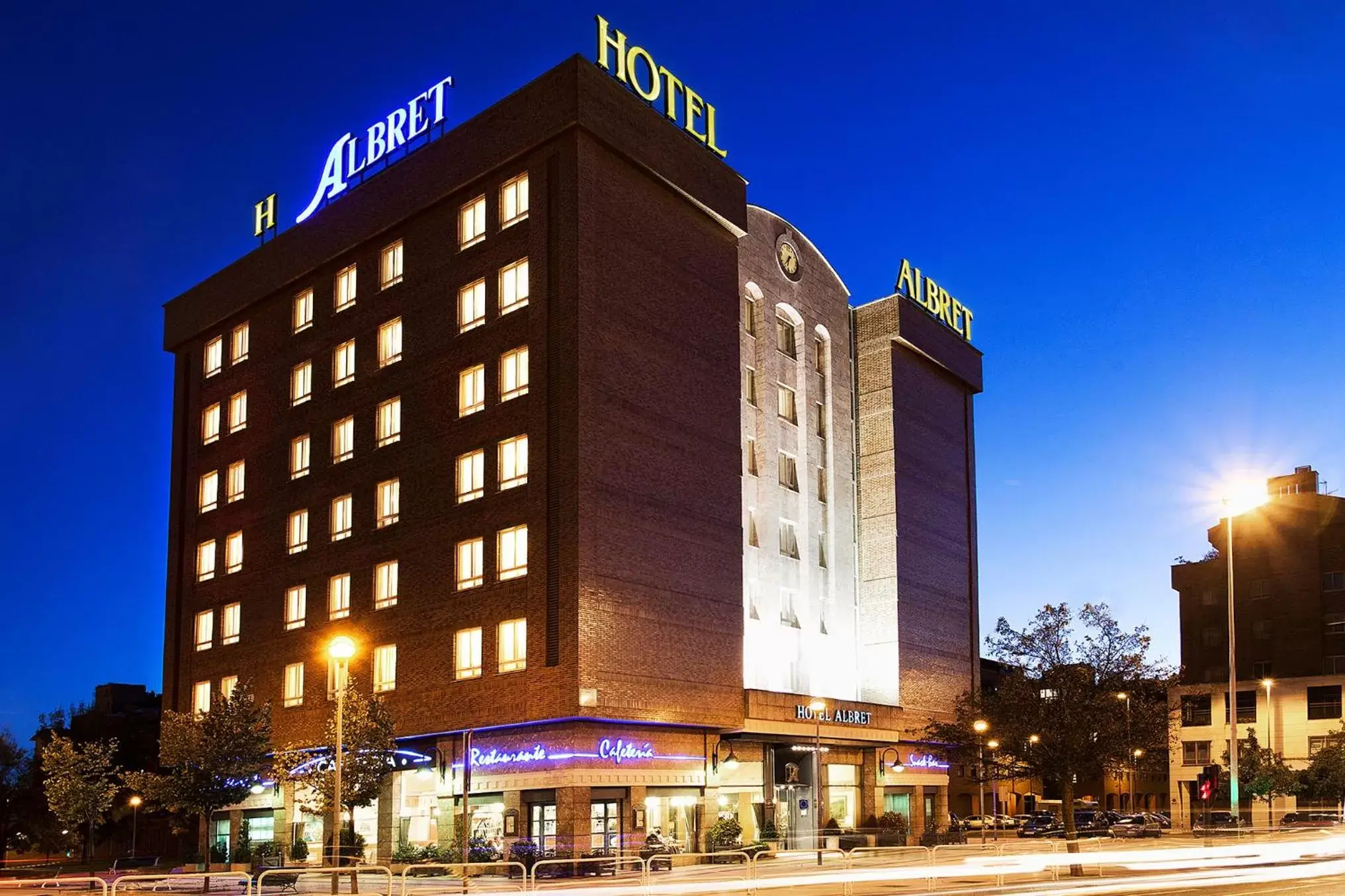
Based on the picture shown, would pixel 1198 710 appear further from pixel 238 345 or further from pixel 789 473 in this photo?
pixel 238 345

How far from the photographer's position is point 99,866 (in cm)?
8038

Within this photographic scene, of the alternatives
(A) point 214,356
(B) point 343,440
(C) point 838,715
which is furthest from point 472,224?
(C) point 838,715

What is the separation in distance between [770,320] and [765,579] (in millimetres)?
14146

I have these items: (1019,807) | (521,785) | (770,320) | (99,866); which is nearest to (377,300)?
(770,320)

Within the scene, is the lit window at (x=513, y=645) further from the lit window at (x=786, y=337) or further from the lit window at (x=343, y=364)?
the lit window at (x=786, y=337)

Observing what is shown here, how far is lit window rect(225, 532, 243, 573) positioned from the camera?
7531 centimetres

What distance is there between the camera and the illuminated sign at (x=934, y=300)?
8719cm

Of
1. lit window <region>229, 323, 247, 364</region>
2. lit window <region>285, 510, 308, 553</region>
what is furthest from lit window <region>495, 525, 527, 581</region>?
lit window <region>229, 323, 247, 364</region>

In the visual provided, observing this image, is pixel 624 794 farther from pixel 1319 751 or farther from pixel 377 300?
pixel 1319 751

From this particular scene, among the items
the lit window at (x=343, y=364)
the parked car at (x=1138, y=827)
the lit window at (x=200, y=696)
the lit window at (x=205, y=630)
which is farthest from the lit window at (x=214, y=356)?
the parked car at (x=1138, y=827)

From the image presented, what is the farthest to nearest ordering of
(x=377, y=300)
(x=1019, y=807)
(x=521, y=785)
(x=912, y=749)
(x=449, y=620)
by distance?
(x=1019, y=807), (x=912, y=749), (x=377, y=300), (x=449, y=620), (x=521, y=785)

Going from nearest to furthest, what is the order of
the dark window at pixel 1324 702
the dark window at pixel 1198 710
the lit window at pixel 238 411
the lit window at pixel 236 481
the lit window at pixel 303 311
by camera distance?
1. the lit window at pixel 303 311
2. the lit window at pixel 236 481
3. the lit window at pixel 238 411
4. the dark window at pixel 1324 702
5. the dark window at pixel 1198 710

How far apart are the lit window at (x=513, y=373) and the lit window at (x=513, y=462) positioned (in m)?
2.02

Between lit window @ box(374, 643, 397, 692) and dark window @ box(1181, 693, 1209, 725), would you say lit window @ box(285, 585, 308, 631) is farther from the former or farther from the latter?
dark window @ box(1181, 693, 1209, 725)
